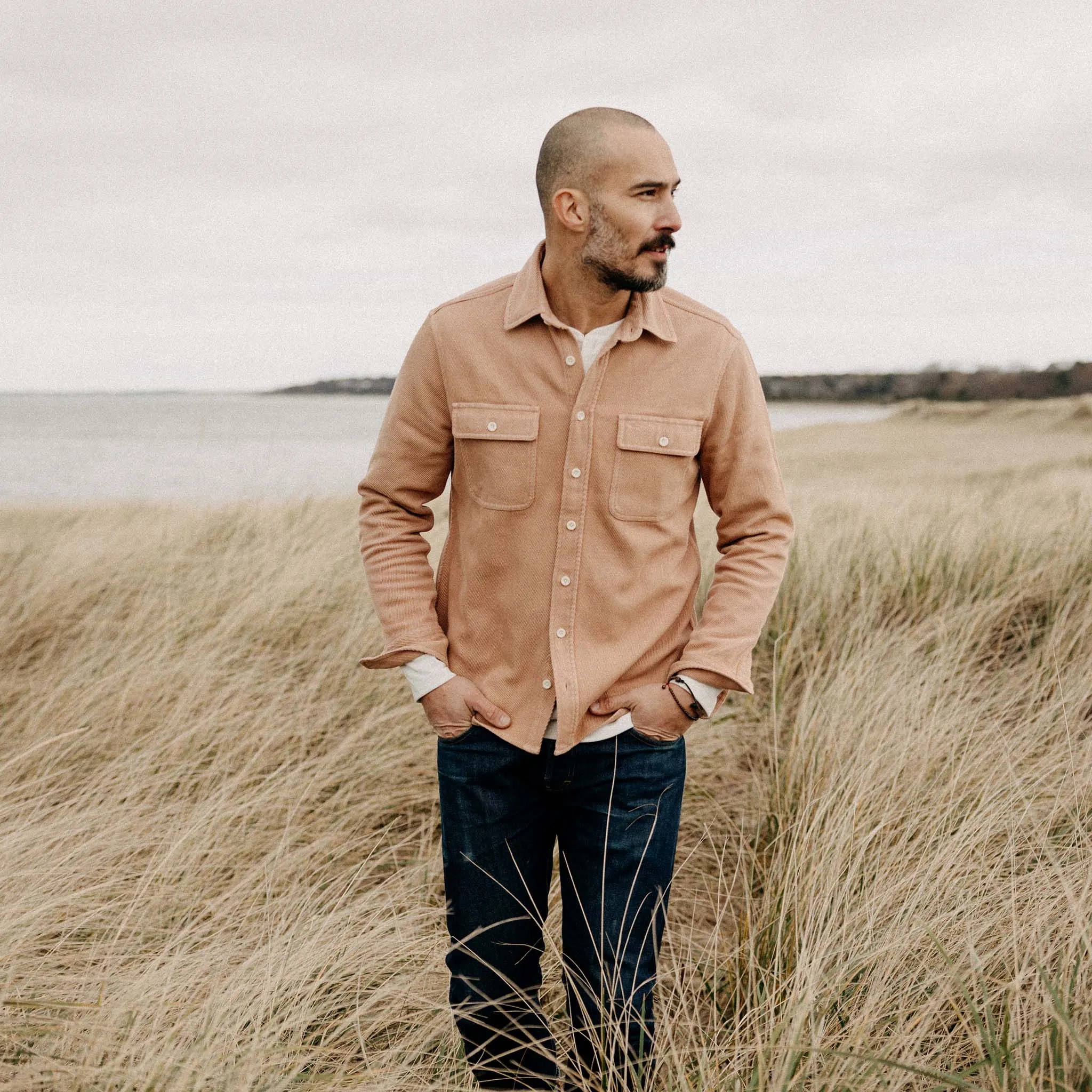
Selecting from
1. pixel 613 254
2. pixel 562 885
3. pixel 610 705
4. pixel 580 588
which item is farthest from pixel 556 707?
pixel 613 254

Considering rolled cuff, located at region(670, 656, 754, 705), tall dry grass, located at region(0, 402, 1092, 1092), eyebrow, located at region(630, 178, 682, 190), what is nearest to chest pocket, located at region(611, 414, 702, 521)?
rolled cuff, located at region(670, 656, 754, 705)

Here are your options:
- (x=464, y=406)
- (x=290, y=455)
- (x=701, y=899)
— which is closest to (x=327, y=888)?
(x=701, y=899)

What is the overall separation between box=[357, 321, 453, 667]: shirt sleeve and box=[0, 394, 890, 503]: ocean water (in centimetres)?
432

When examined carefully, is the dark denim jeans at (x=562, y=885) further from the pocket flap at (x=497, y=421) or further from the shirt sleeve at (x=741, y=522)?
the pocket flap at (x=497, y=421)

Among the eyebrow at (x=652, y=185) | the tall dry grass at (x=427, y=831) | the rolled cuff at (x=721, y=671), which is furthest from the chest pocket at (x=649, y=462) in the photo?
the tall dry grass at (x=427, y=831)

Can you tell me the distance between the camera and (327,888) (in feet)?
8.98

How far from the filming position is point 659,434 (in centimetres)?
191

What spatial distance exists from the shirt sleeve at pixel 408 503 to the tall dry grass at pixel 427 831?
0.75m

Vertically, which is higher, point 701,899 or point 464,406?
point 464,406

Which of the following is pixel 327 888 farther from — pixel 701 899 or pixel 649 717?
pixel 649 717

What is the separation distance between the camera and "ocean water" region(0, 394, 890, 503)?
10.5 m

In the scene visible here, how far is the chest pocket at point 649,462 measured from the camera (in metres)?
1.90

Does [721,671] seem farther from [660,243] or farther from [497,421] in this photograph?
[660,243]

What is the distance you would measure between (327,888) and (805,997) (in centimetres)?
147
